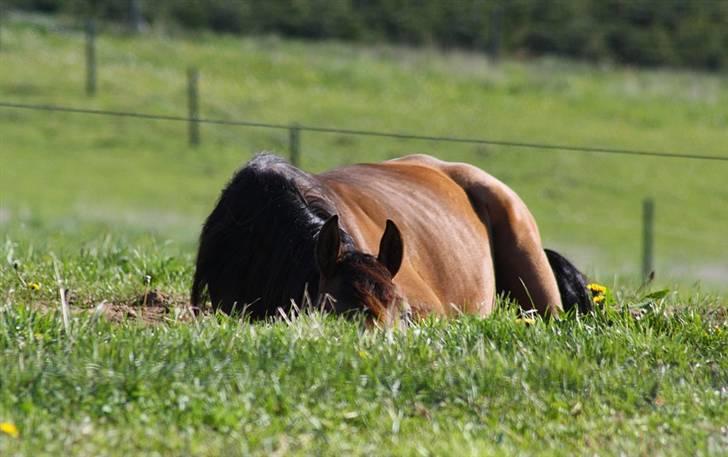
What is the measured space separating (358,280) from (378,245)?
1121 millimetres

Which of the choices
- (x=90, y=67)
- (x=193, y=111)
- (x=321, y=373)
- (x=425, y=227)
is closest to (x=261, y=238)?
(x=425, y=227)

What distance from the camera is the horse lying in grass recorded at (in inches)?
232

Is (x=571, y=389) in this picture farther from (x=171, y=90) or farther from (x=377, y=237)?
(x=171, y=90)

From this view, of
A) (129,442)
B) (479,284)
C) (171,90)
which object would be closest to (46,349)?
(129,442)

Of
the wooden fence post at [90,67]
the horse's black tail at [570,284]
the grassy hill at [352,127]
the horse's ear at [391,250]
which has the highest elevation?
the horse's ear at [391,250]

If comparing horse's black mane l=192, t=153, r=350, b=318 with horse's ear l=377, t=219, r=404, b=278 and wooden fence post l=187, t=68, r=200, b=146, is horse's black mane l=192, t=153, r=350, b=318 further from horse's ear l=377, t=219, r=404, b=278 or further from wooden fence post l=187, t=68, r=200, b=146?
wooden fence post l=187, t=68, r=200, b=146

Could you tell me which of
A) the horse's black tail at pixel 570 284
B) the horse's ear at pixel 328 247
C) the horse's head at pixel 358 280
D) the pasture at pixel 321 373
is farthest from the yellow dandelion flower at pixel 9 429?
the horse's black tail at pixel 570 284

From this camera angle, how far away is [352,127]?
2911 centimetres

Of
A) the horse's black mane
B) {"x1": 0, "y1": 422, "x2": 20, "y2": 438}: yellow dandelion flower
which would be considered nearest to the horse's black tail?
the horse's black mane

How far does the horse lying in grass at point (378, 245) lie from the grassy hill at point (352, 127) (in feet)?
34.1

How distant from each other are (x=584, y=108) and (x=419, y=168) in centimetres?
2589

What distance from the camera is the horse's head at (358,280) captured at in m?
5.69

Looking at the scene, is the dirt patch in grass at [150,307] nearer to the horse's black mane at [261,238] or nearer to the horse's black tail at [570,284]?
the horse's black mane at [261,238]

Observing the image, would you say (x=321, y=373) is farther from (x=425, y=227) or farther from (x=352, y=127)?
(x=352, y=127)
